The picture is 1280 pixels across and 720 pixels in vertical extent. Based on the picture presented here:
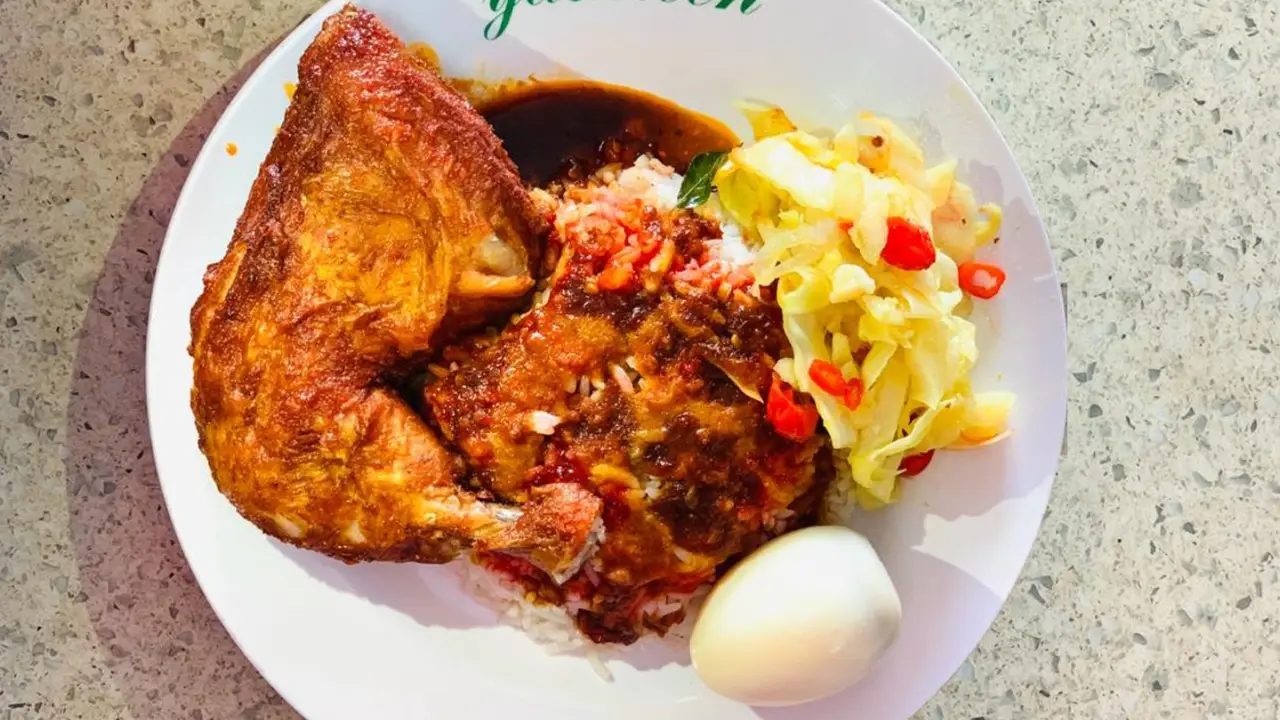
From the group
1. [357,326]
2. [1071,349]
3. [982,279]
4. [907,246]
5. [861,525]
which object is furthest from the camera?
[1071,349]

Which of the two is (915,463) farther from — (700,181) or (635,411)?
(700,181)

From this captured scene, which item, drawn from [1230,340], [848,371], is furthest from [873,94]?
Answer: [1230,340]

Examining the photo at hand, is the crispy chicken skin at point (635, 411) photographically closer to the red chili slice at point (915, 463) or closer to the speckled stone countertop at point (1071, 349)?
the red chili slice at point (915, 463)

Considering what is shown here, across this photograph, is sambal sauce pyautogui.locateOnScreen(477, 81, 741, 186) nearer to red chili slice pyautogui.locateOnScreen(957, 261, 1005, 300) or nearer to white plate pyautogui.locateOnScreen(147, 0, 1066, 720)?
white plate pyautogui.locateOnScreen(147, 0, 1066, 720)

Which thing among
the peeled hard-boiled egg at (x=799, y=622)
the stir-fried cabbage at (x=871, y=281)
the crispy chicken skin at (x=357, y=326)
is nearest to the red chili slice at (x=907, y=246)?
the stir-fried cabbage at (x=871, y=281)

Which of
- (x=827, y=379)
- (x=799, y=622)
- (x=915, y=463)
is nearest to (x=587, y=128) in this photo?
(x=827, y=379)
